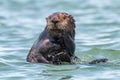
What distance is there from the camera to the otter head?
37.2 ft

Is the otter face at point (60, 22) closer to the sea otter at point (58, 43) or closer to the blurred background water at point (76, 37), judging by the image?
the sea otter at point (58, 43)

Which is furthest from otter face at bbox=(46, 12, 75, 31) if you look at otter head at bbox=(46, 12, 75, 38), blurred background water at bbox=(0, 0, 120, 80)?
blurred background water at bbox=(0, 0, 120, 80)

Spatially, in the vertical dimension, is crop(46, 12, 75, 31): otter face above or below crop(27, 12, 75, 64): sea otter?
above

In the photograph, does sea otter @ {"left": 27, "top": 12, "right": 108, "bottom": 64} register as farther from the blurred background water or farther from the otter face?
the blurred background water

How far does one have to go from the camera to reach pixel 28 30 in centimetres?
1902

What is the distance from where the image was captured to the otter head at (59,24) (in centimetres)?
1134

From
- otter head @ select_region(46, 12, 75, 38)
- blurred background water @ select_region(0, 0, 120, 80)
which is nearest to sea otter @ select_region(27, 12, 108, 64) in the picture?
otter head @ select_region(46, 12, 75, 38)

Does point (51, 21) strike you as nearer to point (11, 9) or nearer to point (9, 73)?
point (9, 73)

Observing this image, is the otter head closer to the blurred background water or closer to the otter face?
the otter face

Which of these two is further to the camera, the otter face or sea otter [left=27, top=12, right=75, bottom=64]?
sea otter [left=27, top=12, right=75, bottom=64]

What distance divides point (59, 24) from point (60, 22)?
7 centimetres

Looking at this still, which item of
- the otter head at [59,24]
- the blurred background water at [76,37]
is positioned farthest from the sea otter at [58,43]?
the blurred background water at [76,37]

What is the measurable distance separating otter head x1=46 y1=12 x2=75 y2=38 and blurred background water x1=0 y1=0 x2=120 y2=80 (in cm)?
70

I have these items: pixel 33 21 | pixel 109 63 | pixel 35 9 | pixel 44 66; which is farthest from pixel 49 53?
pixel 35 9
